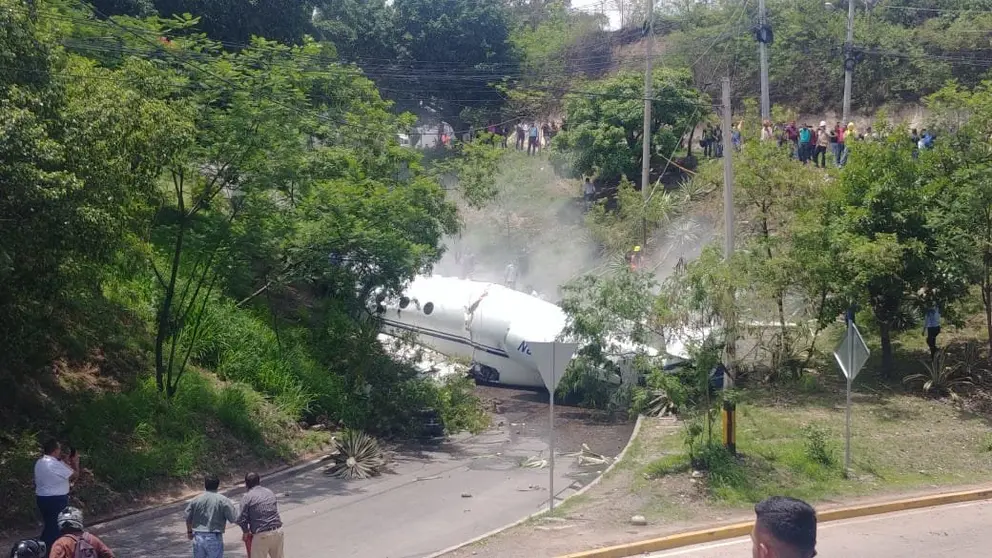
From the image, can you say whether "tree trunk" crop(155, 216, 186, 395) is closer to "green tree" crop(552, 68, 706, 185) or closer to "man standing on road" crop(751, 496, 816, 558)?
"man standing on road" crop(751, 496, 816, 558)

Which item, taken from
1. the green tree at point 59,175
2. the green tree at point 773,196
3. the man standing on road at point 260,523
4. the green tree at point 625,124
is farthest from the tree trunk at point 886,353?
the man standing on road at point 260,523

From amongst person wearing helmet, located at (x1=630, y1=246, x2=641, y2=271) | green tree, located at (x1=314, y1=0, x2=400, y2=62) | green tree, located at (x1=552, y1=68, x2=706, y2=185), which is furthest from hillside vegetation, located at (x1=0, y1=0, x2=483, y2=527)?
green tree, located at (x1=314, y1=0, x2=400, y2=62)

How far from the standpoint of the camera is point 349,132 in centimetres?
2383

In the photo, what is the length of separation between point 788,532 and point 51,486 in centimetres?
950

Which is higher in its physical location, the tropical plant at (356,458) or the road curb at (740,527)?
the tropical plant at (356,458)

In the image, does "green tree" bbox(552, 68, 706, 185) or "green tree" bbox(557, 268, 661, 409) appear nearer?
"green tree" bbox(557, 268, 661, 409)

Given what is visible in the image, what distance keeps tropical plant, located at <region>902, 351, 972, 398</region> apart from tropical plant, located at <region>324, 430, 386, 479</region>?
1203cm

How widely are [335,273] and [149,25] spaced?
651 cm

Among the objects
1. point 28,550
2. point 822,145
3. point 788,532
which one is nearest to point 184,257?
point 28,550

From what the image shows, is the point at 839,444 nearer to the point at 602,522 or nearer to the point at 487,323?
the point at 602,522

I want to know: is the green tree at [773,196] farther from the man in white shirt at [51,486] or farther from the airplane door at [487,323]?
the man in white shirt at [51,486]

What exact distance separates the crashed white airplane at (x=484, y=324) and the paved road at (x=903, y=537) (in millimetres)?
10039

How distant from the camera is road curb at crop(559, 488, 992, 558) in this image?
1251cm

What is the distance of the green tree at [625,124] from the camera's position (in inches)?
1511
